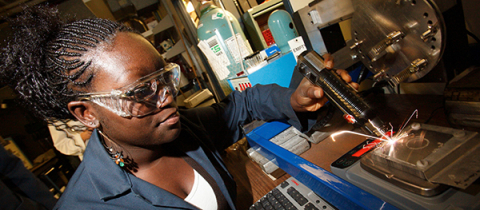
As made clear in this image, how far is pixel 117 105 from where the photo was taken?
73 centimetres

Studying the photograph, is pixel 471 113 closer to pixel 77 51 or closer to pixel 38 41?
pixel 77 51

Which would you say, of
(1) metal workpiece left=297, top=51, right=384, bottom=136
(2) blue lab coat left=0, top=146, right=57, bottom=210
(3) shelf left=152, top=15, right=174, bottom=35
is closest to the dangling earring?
(1) metal workpiece left=297, top=51, right=384, bottom=136

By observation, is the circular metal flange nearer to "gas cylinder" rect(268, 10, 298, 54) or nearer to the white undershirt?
"gas cylinder" rect(268, 10, 298, 54)

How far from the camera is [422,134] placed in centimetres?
58

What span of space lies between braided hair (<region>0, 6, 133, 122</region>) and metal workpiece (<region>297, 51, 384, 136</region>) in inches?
28.2

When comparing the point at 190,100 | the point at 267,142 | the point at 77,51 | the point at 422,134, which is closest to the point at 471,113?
the point at 422,134

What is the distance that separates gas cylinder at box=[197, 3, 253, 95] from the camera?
5.91ft

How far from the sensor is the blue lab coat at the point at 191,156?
34.3 inches

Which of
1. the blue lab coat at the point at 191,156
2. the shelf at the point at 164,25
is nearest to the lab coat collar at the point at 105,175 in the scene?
the blue lab coat at the point at 191,156

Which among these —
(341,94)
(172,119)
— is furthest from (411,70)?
(172,119)

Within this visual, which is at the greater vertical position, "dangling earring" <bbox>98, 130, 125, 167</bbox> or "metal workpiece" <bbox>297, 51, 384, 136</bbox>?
"dangling earring" <bbox>98, 130, 125, 167</bbox>

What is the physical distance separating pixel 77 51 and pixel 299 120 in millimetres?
889

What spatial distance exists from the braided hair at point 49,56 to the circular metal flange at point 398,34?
89cm

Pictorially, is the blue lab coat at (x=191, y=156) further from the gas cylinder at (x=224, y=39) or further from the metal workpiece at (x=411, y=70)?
the gas cylinder at (x=224, y=39)
